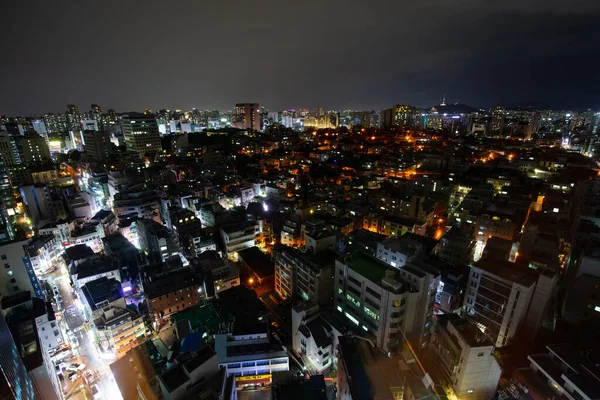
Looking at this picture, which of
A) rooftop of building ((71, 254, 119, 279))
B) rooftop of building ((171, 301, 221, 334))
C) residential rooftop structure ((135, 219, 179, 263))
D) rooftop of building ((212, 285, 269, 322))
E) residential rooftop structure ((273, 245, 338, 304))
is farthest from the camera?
residential rooftop structure ((135, 219, 179, 263))

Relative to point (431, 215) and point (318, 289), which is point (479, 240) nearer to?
point (431, 215)

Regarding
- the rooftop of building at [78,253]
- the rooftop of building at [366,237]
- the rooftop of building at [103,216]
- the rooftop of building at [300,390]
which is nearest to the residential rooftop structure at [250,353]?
the rooftop of building at [300,390]

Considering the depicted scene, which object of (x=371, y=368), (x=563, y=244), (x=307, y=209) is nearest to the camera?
(x=371, y=368)

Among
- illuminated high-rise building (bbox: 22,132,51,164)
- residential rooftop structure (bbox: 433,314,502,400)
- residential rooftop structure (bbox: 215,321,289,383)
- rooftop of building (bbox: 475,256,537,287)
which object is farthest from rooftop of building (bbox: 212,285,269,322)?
illuminated high-rise building (bbox: 22,132,51,164)

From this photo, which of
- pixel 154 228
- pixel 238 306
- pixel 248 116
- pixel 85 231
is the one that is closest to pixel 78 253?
pixel 85 231

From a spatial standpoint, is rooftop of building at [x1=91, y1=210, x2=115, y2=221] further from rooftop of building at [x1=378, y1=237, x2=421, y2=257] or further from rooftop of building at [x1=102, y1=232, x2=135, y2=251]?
rooftop of building at [x1=378, y1=237, x2=421, y2=257]

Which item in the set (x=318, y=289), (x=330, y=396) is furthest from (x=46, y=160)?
(x=330, y=396)
